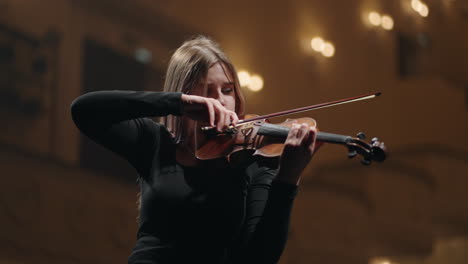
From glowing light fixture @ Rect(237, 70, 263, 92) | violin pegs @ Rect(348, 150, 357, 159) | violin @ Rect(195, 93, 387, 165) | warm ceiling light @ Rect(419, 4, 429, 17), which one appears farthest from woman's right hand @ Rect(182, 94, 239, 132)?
warm ceiling light @ Rect(419, 4, 429, 17)

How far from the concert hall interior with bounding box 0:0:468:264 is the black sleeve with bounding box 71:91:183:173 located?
9.58 feet

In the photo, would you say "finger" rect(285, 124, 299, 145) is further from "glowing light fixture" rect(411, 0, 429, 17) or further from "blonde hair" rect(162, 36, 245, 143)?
"glowing light fixture" rect(411, 0, 429, 17)

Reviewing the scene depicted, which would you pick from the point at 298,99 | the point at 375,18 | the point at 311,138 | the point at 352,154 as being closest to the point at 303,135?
the point at 311,138

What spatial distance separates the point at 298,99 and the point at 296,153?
3.87 meters

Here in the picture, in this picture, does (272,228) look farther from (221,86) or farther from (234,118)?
(221,86)

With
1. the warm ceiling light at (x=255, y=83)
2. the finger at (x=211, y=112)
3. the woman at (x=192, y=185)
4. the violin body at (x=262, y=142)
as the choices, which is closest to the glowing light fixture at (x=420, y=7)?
the warm ceiling light at (x=255, y=83)

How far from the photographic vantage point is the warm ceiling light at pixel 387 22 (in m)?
5.00

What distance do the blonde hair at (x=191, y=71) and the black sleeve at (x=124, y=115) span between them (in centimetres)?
9

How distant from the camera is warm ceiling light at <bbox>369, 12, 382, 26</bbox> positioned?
4.97 meters

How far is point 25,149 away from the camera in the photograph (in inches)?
158

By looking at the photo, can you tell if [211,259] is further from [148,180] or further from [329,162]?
[329,162]

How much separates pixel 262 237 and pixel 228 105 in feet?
1.01

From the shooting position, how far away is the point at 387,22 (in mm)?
5027

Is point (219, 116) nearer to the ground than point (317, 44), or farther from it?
nearer to the ground
